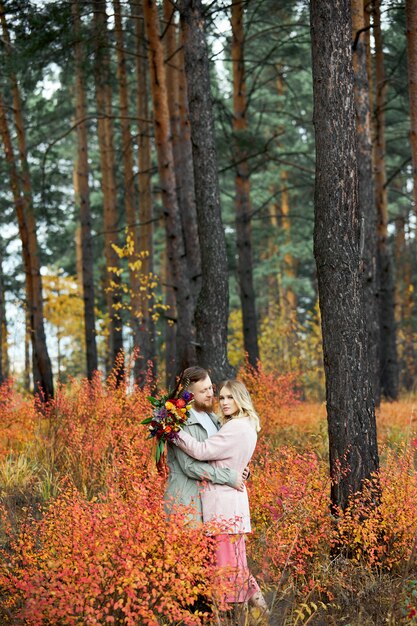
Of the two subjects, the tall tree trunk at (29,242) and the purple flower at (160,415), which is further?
the tall tree trunk at (29,242)

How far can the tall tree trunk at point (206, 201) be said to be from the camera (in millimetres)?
9328

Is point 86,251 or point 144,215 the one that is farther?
Result: point 144,215

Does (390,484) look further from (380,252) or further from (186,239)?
(380,252)

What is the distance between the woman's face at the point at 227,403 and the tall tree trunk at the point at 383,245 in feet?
33.2

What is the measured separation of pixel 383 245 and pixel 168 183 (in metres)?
6.06

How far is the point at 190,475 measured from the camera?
16.4 feet

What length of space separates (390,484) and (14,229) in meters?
21.4

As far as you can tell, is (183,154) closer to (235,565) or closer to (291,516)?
(291,516)

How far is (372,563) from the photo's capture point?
529cm

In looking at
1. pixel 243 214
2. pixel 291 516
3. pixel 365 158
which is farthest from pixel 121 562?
pixel 243 214

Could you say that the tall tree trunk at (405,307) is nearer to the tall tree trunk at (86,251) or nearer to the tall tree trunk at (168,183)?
the tall tree trunk at (86,251)

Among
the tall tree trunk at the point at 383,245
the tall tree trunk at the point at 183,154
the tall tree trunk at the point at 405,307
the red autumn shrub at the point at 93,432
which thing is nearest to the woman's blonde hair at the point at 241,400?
the red autumn shrub at the point at 93,432

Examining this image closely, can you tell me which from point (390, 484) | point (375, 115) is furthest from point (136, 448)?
point (375, 115)

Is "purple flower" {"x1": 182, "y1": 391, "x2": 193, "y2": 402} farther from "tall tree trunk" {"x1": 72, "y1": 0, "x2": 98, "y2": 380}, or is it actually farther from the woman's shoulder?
"tall tree trunk" {"x1": 72, "y1": 0, "x2": 98, "y2": 380}
